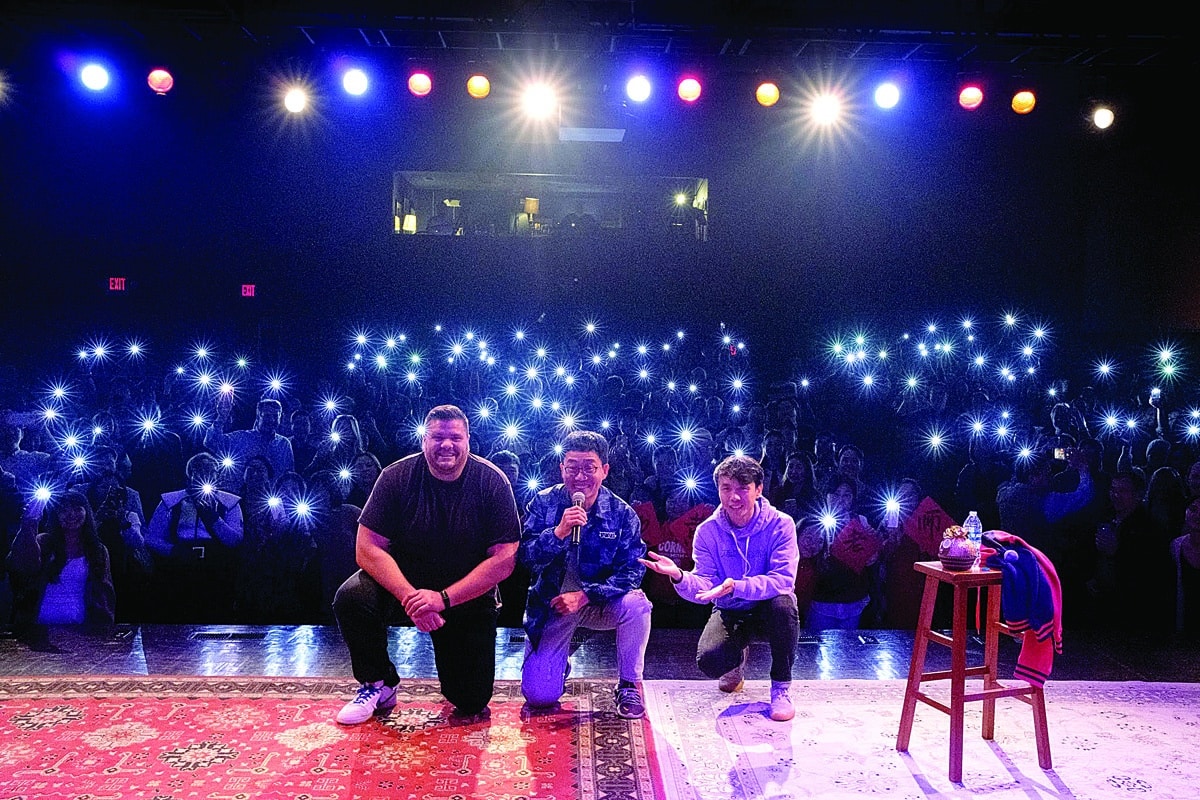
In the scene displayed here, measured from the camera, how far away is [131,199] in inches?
212

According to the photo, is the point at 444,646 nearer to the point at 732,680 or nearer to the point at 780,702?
the point at 732,680

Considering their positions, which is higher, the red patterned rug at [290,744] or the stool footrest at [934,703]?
the stool footrest at [934,703]

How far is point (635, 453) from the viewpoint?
17.6 feet

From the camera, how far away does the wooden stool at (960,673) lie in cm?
279

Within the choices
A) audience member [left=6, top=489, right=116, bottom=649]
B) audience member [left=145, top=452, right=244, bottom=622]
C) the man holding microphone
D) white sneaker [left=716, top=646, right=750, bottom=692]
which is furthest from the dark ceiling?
white sneaker [left=716, top=646, right=750, bottom=692]

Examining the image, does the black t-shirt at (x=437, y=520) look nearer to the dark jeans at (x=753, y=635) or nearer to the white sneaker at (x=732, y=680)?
the dark jeans at (x=753, y=635)

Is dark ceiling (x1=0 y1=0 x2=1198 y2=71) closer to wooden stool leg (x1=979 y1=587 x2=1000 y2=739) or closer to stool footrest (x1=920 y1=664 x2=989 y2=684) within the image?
wooden stool leg (x1=979 y1=587 x2=1000 y2=739)

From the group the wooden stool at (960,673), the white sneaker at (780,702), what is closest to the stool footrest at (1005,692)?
the wooden stool at (960,673)

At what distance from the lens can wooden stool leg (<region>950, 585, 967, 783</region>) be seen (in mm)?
2768

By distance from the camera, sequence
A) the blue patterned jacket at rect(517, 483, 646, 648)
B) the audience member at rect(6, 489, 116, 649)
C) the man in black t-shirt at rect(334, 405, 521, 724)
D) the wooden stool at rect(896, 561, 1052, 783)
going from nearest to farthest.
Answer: the wooden stool at rect(896, 561, 1052, 783)
the man in black t-shirt at rect(334, 405, 521, 724)
the blue patterned jacket at rect(517, 483, 646, 648)
the audience member at rect(6, 489, 116, 649)

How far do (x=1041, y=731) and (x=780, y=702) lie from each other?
96cm

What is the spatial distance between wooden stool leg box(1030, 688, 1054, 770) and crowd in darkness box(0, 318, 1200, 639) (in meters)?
1.96

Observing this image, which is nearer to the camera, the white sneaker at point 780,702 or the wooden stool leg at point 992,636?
the wooden stool leg at point 992,636

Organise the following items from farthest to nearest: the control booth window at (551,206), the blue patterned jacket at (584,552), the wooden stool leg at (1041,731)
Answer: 1. the control booth window at (551,206)
2. the blue patterned jacket at (584,552)
3. the wooden stool leg at (1041,731)
